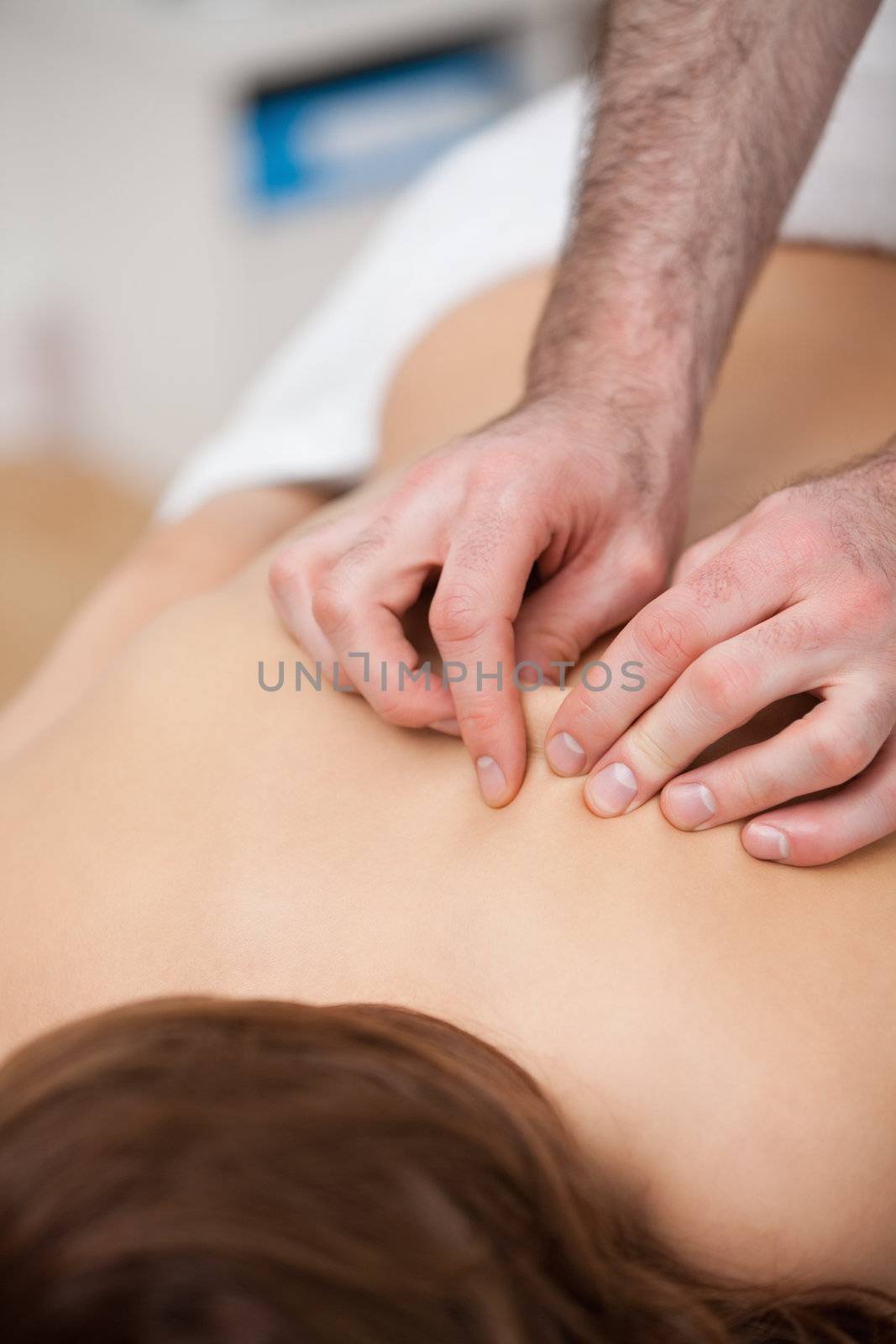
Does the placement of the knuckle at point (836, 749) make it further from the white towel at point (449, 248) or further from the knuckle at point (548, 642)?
the white towel at point (449, 248)

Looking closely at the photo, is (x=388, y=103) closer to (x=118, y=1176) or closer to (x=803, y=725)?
(x=803, y=725)

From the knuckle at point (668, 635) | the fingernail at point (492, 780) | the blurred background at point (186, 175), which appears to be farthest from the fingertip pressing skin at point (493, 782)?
the blurred background at point (186, 175)

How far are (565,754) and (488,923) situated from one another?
10 cm

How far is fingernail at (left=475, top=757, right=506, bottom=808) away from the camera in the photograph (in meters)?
0.66

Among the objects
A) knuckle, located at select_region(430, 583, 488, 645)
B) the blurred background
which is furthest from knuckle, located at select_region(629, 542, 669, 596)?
the blurred background

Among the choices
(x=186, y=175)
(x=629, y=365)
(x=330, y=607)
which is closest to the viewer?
(x=330, y=607)

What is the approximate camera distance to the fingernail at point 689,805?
24.3 inches

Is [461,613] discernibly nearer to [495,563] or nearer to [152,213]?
[495,563]

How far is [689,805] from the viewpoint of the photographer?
2.03 ft

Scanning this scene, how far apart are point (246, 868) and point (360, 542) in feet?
0.67

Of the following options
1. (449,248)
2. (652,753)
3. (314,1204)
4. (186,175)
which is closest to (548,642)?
(652,753)

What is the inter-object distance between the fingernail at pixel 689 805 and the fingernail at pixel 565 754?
5cm

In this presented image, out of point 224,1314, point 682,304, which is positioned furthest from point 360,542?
point 224,1314

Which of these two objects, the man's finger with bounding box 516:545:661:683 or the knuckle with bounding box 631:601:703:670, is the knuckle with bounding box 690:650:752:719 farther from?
the man's finger with bounding box 516:545:661:683
